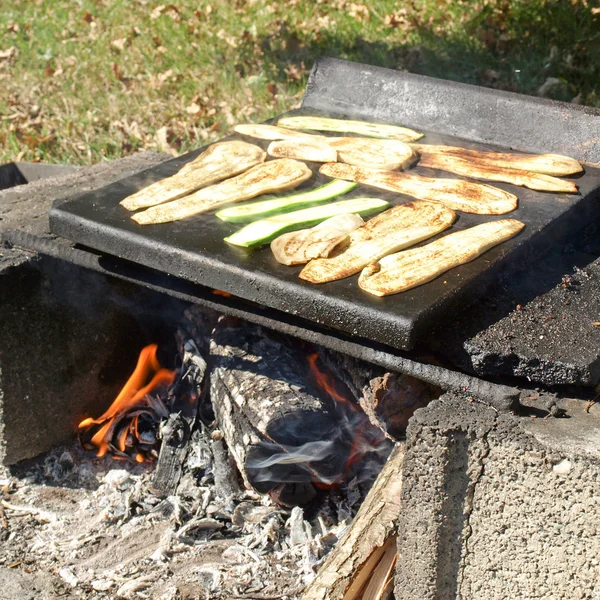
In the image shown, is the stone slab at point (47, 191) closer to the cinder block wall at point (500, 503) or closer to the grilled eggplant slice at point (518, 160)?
the grilled eggplant slice at point (518, 160)

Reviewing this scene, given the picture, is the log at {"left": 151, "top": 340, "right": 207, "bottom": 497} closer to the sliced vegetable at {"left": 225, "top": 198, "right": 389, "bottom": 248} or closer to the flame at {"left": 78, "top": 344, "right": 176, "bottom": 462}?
the flame at {"left": 78, "top": 344, "right": 176, "bottom": 462}

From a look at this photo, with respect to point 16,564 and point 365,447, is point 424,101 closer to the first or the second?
point 365,447

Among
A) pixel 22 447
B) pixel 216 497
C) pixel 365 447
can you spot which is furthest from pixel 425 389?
pixel 22 447

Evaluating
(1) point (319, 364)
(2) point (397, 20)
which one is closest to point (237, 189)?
(1) point (319, 364)

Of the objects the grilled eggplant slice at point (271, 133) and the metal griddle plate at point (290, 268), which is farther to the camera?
the grilled eggplant slice at point (271, 133)

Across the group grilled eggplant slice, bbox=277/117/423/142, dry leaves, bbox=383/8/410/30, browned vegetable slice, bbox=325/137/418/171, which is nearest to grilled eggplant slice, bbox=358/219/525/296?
browned vegetable slice, bbox=325/137/418/171

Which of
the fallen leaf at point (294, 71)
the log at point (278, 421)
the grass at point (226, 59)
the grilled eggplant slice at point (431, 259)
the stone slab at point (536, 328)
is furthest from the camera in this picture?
the fallen leaf at point (294, 71)

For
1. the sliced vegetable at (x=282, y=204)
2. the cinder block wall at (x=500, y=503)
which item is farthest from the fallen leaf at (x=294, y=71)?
the cinder block wall at (x=500, y=503)
